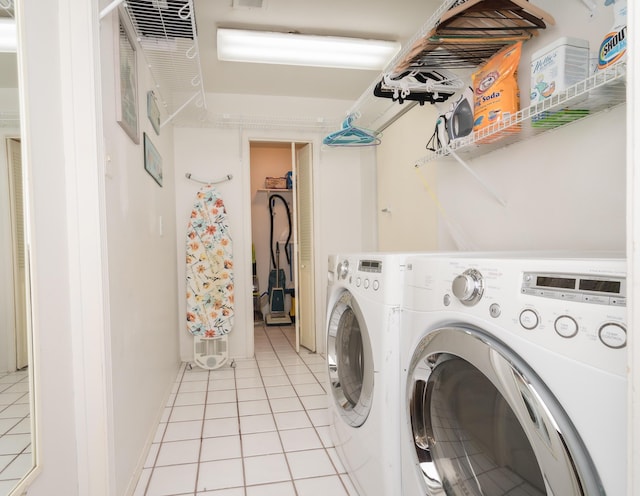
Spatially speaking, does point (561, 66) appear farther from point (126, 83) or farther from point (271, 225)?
point (271, 225)

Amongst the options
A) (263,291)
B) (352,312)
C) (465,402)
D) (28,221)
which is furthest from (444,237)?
(263,291)

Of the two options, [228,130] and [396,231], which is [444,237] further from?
[228,130]

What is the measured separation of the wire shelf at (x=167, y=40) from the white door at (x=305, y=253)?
4.29 feet

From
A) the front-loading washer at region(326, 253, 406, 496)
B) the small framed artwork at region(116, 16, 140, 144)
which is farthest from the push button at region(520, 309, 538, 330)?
the small framed artwork at region(116, 16, 140, 144)

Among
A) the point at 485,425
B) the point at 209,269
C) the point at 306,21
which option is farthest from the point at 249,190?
the point at 485,425

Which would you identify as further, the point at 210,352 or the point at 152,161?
the point at 210,352

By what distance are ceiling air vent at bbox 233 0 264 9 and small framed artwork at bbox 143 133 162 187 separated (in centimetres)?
86

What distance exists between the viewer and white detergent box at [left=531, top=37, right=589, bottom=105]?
1.16 metres

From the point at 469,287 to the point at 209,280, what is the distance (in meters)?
2.61

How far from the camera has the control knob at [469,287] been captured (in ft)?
2.67

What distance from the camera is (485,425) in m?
0.85

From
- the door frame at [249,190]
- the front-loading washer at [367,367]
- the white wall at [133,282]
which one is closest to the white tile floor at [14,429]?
the white wall at [133,282]

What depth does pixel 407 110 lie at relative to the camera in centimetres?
270

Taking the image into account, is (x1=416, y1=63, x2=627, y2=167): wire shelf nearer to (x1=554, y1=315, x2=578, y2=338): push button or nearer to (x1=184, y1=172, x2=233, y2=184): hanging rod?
(x1=554, y1=315, x2=578, y2=338): push button
